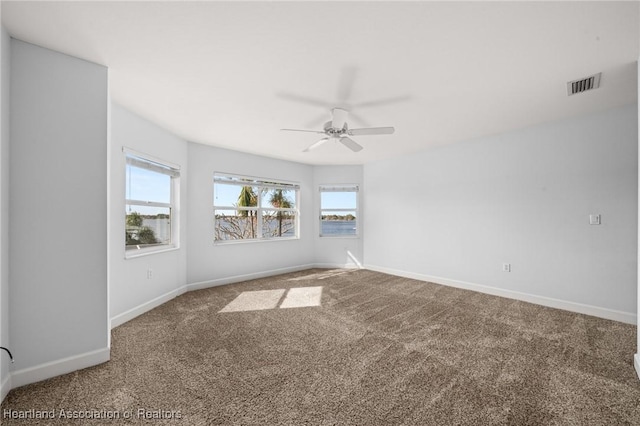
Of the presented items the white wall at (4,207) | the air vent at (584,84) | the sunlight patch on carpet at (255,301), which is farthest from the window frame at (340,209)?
the white wall at (4,207)

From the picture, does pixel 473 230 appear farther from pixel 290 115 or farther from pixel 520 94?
pixel 290 115

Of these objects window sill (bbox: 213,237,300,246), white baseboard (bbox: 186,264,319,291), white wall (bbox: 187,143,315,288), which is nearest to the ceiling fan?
white wall (bbox: 187,143,315,288)

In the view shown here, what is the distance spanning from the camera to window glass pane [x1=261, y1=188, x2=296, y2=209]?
5488 mm

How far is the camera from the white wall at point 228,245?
445cm

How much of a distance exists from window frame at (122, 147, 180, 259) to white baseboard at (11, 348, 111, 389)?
1220 millimetres

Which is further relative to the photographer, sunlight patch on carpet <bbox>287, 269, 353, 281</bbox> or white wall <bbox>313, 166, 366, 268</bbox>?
white wall <bbox>313, 166, 366, 268</bbox>

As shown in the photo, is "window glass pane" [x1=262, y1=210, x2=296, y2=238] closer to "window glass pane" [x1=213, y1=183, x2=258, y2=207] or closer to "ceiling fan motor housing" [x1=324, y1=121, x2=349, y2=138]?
"window glass pane" [x1=213, y1=183, x2=258, y2=207]

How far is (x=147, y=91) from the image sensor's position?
8.80ft

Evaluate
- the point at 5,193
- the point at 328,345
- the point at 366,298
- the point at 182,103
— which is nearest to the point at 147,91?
the point at 182,103

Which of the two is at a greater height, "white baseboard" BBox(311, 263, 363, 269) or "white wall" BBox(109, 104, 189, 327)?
"white wall" BBox(109, 104, 189, 327)

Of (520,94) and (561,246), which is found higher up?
(520,94)

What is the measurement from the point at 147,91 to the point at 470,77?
3.10 m

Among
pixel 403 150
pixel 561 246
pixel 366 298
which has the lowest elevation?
pixel 366 298

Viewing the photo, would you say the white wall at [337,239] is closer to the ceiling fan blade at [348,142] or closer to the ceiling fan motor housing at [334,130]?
A: the ceiling fan blade at [348,142]
